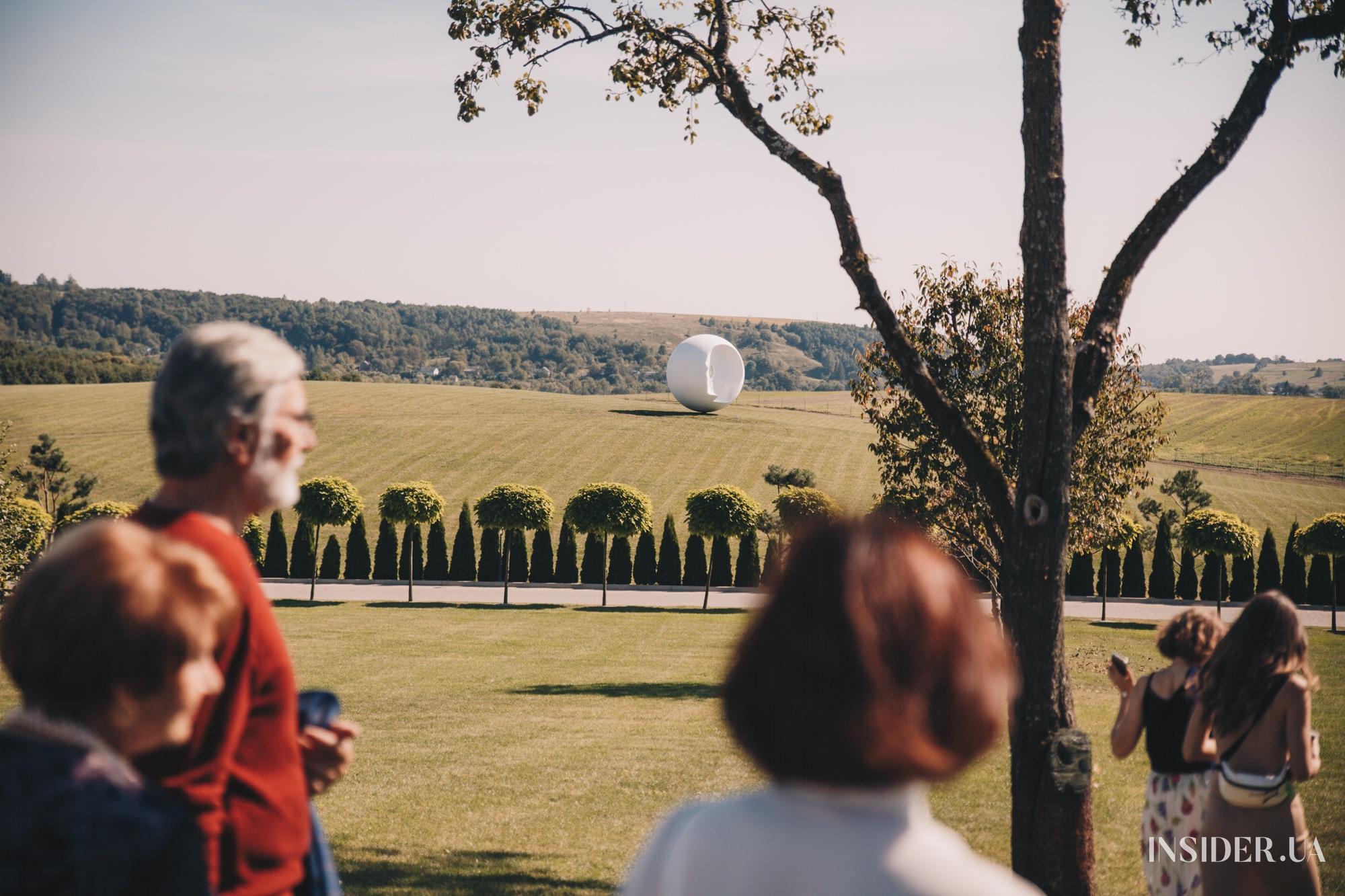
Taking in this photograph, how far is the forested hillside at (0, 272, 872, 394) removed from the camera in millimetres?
93312

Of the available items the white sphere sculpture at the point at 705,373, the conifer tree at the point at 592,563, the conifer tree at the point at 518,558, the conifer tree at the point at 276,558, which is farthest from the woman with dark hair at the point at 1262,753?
the white sphere sculpture at the point at 705,373

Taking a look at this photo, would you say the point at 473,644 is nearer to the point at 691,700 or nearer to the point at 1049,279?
the point at 691,700

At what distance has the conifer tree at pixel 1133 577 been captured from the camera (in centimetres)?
3331

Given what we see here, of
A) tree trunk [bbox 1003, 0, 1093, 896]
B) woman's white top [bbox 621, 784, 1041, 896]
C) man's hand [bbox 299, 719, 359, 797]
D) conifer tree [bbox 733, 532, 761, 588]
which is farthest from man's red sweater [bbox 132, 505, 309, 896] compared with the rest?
conifer tree [bbox 733, 532, 761, 588]

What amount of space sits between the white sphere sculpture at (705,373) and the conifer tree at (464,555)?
31.1 m

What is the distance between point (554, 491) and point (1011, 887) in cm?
4556

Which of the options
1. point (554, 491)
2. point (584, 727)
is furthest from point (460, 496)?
point (584, 727)

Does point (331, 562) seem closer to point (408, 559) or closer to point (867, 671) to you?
point (408, 559)

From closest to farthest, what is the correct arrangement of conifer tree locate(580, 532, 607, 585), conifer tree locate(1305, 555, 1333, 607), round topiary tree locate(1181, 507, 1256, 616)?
round topiary tree locate(1181, 507, 1256, 616) < conifer tree locate(1305, 555, 1333, 607) < conifer tree locate(580, 532, 607, 585)

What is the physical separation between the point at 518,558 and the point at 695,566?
19.8 feet

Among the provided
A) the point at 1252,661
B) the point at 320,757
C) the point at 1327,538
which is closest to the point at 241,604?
the point at 320,757

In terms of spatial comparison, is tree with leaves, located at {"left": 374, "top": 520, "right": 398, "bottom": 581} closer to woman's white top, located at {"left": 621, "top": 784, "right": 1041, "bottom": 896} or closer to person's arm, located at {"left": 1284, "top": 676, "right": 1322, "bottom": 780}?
person's arm, located at {"left": 1284, "top": 676, "right": 1322, "bottom": 780}

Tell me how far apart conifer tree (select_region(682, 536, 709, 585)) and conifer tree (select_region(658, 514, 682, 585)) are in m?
0.29

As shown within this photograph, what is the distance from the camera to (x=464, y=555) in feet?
118
